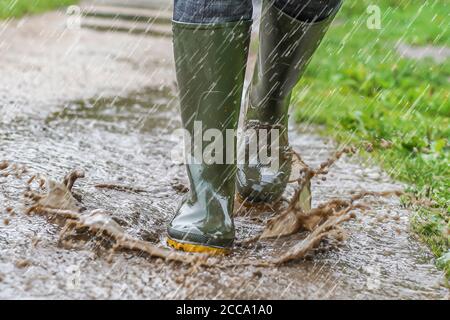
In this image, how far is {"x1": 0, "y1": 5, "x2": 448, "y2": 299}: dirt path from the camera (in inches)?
81.3

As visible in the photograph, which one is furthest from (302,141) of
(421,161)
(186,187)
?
(186,187)

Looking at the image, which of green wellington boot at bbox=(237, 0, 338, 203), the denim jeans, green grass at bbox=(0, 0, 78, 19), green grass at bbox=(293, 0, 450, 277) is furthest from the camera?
green grass at bbox=(0, 0, 78, 19)

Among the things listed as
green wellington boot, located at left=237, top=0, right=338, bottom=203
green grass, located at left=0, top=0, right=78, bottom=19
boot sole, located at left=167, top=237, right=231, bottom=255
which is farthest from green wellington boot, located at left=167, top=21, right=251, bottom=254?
green grass, located at left=0, top=0, right=78, bottom=19

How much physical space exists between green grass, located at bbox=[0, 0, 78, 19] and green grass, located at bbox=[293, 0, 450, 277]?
3.85 meters

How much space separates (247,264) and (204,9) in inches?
31.2

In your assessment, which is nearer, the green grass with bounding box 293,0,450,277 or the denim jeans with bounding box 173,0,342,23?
the denim jeans with bounding box 173,0,342,23

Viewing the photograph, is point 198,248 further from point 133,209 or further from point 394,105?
point 394,105

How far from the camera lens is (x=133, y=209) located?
2670mm

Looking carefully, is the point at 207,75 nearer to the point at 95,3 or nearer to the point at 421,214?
the point at 421,214

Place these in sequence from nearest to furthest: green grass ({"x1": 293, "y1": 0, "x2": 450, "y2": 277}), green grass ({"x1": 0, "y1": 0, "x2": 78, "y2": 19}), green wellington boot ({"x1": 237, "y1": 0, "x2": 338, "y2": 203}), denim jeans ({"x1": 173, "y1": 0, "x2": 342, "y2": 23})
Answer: denim jeans ({"x1": 173, "y1": 0, "x2": 342, "y2": 23})
green wellington boot ({"x1": 237, "y1": 0, "x2": 338, "y2": 203})
green grass ({"x1": 293, "y1": 0, "x2": 450, "y2": 277})
green grass ({"x1": 0, "y1": 0, "x2": 78, "y2": 19})

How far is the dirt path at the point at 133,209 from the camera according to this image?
2.06m

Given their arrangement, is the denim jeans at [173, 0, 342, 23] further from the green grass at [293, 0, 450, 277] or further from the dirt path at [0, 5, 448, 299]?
the green grass at [293, 0, 450, 277]

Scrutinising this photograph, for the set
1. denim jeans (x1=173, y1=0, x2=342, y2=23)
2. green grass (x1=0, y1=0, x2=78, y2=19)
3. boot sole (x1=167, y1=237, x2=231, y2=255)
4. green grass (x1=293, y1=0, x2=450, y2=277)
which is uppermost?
denim jeans (x1=173, y1=0, x2=342, y2=23)

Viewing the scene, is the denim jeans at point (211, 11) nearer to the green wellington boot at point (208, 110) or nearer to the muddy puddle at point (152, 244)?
the green wellington boot at point (208, 110)
